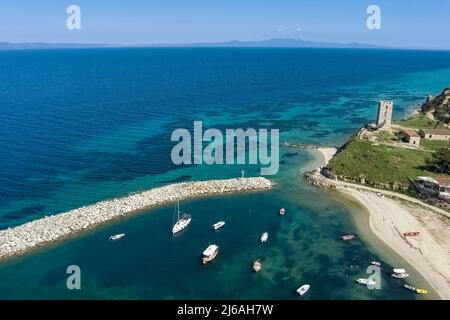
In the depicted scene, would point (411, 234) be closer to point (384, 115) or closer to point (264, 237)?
point (264, 237)

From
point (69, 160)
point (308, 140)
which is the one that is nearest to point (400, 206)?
point (308, 140)

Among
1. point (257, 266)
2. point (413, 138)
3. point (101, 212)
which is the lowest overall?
point (257, 266)

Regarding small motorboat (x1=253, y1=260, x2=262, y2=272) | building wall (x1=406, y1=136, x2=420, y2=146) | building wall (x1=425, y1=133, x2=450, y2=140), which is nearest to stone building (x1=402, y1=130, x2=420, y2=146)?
building wall (x1=406, y1=136, x2=420, y2=146)

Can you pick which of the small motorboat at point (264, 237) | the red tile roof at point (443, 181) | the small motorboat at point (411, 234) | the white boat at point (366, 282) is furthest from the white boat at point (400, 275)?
the red tile roof at point (443, 181)

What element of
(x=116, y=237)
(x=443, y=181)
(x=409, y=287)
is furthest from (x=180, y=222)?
(x=443, y=181)

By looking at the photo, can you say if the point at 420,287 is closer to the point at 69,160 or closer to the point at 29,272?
the point at 29,272

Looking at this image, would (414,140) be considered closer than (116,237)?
No
